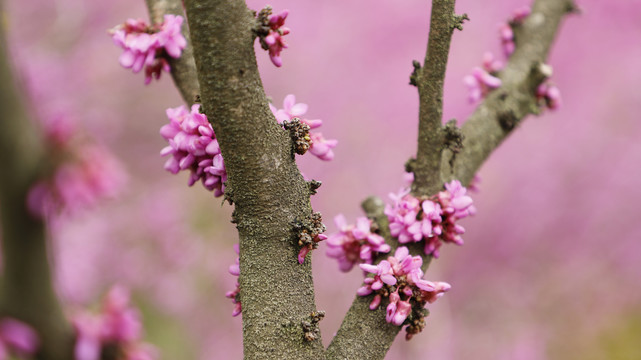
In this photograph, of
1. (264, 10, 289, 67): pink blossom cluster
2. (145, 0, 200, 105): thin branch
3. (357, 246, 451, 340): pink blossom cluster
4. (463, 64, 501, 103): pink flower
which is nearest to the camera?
(264, 10, 289, 67): pink blossom cluster

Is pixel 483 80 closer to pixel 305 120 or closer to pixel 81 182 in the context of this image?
pixel 305 120

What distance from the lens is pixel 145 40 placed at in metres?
1.46

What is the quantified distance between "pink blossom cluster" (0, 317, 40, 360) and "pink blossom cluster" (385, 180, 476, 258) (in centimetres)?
181

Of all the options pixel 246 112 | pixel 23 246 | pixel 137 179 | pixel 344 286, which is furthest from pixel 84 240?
pixel 246 112

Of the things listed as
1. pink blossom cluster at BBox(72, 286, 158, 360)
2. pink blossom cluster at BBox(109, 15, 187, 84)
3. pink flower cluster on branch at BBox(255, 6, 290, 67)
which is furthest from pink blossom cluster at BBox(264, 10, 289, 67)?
pink blossom cluster at BBox(72, 286, 158, 360)

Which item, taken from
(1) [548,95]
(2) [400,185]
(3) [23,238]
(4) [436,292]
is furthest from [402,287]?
(2) [400,185]

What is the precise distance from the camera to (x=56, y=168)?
288 cm

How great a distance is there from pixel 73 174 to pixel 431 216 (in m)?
2.31

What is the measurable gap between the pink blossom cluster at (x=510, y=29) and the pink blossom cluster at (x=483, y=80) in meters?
0.15

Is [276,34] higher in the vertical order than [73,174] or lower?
lower

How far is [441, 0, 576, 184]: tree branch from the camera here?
1.67 meters

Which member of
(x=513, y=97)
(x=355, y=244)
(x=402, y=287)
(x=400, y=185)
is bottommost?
(x=402, y=287)

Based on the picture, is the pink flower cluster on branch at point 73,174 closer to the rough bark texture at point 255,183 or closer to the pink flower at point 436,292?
the rough bark texture at point 255,183

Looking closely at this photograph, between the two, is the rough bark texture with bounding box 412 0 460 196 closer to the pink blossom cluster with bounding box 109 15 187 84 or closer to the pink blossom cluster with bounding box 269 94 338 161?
the pink blossom cluster with bounding box 269 94 338 161
